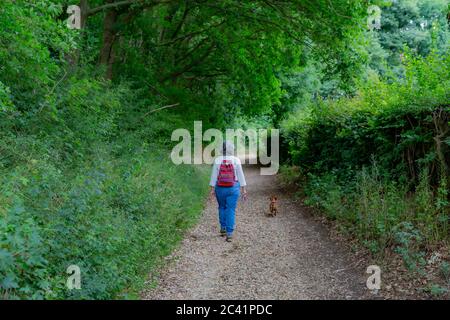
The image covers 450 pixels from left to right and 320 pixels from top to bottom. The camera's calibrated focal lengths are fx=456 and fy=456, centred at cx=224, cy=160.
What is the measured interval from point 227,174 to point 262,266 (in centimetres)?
254

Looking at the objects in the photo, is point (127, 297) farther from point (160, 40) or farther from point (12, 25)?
point (160, 40)

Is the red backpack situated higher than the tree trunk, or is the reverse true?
the tree trunk

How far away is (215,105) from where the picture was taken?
79.0 feet

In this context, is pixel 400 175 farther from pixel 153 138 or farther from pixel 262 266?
pixel 153 138

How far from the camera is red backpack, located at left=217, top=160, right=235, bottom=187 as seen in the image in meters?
9.83

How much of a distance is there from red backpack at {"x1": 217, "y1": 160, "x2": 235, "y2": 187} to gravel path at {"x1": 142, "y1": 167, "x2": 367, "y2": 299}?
4.18 feet

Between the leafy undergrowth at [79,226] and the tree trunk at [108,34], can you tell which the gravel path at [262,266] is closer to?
the leafy undergrowth at [79,226]

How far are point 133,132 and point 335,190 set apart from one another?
20.0 feet

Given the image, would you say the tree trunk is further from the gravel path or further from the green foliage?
the green foliage
